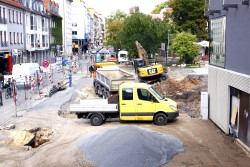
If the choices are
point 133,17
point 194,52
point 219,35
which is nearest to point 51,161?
point 219,35

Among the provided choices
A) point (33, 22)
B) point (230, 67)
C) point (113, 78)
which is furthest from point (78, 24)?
point (230, 67)

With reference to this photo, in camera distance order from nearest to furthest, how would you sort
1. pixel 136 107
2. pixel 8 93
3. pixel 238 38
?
pixel 238 38 → pixel 136 107 → pixel 8 93

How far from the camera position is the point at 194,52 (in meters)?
52.8

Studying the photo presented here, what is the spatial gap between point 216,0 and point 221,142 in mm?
7191

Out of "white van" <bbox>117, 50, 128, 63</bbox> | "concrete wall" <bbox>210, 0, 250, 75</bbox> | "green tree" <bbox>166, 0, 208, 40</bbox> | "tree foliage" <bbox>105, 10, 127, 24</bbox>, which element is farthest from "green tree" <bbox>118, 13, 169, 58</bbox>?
"tree foliage" <bbox>105, 10, 127, 24</bbox>

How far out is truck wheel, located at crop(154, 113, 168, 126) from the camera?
19203 mm

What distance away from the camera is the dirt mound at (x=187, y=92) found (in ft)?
82.1

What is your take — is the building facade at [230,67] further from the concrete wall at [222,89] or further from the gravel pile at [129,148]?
the gravel pile at [129,148]

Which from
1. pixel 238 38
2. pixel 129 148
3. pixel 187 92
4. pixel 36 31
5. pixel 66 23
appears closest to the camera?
pixel 129 148

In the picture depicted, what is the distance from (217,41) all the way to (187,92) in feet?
35.3

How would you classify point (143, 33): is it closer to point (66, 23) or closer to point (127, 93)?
point (127, 93)

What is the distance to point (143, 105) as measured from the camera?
19141 millimetres

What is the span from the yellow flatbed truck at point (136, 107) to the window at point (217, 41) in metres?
3.18

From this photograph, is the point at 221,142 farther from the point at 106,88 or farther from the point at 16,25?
the point at 16,25
